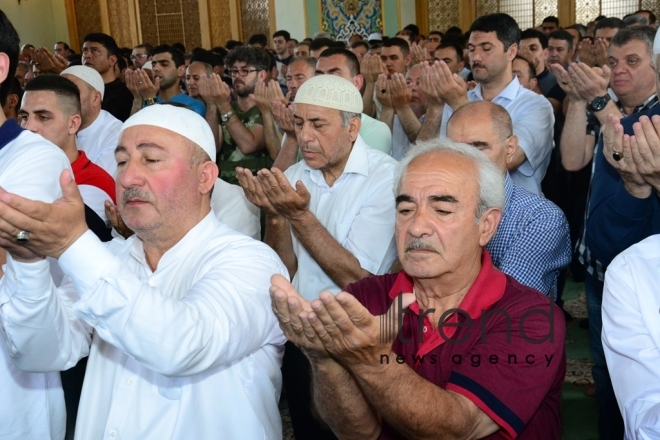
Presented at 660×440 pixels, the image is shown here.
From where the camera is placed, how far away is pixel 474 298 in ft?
5.37

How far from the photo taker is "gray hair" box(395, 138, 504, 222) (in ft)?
5.69

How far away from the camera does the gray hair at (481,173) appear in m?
1.74

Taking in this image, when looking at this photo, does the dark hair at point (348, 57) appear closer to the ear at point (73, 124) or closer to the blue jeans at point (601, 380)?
the ear at point (73, 124)

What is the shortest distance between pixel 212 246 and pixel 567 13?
1101 centimetres

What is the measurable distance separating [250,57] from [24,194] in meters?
3.54

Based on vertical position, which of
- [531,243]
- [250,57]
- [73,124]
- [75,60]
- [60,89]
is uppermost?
[75,60]

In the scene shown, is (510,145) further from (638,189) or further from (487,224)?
(487,224)

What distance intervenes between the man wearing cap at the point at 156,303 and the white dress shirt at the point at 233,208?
99 centimetres

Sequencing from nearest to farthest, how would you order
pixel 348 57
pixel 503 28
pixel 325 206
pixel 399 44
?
pixel 325 206 < pixel 503 28 < pixel 348 57 < pixel 399 44

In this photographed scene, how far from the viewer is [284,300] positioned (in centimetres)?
131

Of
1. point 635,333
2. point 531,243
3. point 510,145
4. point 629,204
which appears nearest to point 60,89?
point 510,145

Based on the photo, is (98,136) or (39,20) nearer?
(98,136)

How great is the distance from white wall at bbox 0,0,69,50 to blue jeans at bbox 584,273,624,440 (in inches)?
405

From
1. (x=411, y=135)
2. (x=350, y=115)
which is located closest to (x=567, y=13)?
(x=411, y=135)
